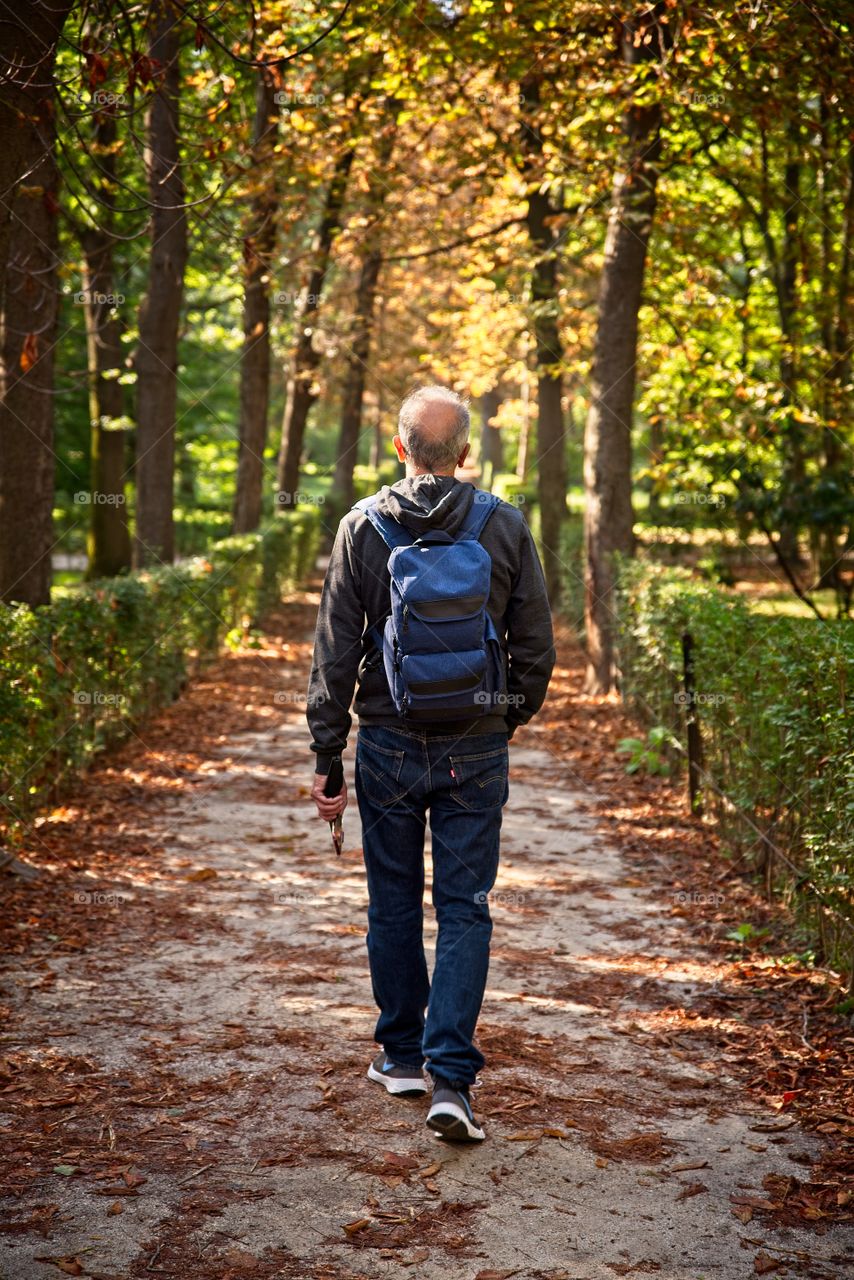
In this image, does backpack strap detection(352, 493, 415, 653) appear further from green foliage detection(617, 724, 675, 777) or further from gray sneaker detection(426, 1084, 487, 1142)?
green foliage detection(617, 724, 675, 777)

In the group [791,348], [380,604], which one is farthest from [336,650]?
[791,348]

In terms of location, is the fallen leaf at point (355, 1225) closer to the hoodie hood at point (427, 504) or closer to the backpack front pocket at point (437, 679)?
the backpack front pocket at point (437, 679)

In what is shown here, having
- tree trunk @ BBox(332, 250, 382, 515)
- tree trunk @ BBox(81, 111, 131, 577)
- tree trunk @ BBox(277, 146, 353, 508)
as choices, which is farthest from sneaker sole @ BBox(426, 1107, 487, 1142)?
tree trunk @ BBox(81, 111, 131, 577)

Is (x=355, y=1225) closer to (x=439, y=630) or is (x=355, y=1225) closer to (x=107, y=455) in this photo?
(x=439, y=630)

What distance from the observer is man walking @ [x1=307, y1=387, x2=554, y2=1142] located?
155 inches

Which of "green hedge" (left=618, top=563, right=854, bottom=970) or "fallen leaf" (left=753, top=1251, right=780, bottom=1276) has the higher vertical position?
"green hedge" (left=618, top=563, right=854, bottom=970)

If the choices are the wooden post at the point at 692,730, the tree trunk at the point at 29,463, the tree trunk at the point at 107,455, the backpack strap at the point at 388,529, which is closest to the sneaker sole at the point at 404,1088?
the backpack strap at the point at 388,529

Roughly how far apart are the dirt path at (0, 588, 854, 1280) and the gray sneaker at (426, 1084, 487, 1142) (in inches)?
3.1

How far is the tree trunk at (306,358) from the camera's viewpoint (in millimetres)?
17562

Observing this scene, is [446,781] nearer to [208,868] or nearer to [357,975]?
[357,975]

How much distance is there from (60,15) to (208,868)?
455 centimetres

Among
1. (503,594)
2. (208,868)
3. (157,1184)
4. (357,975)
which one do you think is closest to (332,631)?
(503,594)

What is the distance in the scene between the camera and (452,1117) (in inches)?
154

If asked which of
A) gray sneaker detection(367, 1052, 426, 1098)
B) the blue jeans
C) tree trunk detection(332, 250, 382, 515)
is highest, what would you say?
tree trunk detection(332, 250, 382, 515)
